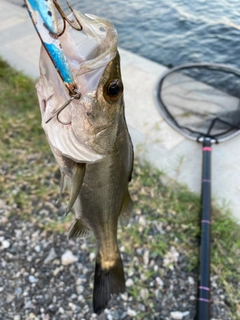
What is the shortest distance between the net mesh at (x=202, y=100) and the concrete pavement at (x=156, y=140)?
0.11 meters

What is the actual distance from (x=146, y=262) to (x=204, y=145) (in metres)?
1.23

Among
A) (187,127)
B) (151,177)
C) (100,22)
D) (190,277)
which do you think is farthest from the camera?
(187,127)

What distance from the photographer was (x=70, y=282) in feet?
8.35

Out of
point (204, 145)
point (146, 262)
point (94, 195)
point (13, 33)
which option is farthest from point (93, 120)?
point (13, 33)

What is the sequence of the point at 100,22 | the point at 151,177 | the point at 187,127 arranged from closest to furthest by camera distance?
1. the point at 100,22
2. the point at 151,177
3. the point at 187,127

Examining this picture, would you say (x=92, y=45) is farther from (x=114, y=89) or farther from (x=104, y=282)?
(x=104, y=282)

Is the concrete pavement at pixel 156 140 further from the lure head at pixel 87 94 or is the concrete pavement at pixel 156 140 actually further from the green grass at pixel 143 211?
the lure head at pixel 87 94

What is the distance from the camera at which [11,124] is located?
3668 millimetres

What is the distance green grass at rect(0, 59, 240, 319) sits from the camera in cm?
263

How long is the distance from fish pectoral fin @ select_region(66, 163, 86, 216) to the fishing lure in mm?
340

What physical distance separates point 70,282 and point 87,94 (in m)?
1.67

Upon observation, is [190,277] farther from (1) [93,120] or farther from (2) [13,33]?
(2) [13,33]

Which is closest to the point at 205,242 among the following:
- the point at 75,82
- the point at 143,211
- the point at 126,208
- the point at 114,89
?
the point at 143,211

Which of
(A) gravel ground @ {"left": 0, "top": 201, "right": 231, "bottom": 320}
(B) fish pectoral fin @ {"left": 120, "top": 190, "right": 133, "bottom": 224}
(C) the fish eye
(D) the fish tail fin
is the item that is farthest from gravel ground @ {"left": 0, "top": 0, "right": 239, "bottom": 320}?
(C) the fish eye
